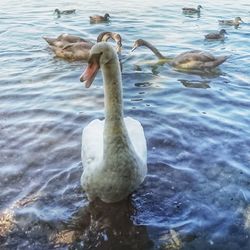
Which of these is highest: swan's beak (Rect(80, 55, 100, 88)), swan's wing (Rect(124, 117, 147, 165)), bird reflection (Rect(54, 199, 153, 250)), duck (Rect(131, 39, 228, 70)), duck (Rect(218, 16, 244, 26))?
swan's beak (Rect(80, 55, 100, 88))

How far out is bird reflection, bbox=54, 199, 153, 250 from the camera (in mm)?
6148

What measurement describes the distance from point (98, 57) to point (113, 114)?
723mm

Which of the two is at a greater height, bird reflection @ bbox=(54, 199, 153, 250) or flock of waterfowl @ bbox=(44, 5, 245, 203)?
flock of waterfowl @ bbox=(44, 5, 245, 203)

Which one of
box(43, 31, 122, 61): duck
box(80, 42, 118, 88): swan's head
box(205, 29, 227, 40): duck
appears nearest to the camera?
box(80, 42, 118, 88): swan's head

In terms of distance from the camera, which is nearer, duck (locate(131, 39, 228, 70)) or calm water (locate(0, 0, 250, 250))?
calm water (locate(0, 0, 250, 250))

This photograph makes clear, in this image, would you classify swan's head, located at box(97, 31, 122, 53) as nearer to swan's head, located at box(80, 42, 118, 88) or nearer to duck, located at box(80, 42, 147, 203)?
duck, located at box(80, 42, 147, 203)

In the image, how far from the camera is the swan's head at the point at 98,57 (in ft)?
19.5

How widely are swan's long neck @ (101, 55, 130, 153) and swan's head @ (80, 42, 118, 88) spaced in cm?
12

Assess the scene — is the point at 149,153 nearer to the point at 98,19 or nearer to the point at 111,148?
the point at 111,148

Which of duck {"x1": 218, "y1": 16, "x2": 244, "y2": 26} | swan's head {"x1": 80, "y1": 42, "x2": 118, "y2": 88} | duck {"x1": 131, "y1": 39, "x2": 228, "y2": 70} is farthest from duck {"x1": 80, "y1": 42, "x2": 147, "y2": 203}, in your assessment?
duck {"x1": 218, "y1": 16, "x2": 244, "y2": 26}

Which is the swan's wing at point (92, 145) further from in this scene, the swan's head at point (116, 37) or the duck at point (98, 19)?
the duck at point (98, 19)

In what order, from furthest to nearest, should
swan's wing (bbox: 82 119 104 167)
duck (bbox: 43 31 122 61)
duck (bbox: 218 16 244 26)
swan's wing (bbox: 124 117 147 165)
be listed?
duck (bbox: 218 16 244 26), duck (bbox: 43 31 122 61), swan's wing (bbox: 124 117 147 165), swan's wing (bbox: 82 119 104 167)

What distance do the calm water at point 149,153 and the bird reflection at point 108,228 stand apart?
0.04 ft

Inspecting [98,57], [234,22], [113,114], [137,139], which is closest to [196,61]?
[137,139]
